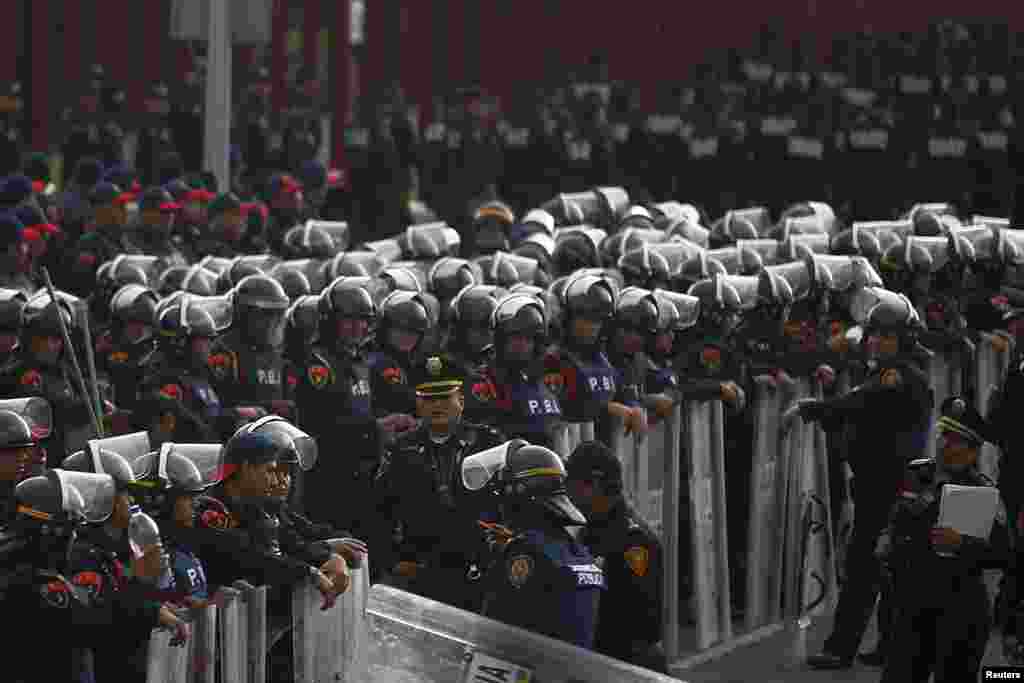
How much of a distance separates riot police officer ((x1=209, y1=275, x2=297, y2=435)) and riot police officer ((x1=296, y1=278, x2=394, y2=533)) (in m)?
0.17

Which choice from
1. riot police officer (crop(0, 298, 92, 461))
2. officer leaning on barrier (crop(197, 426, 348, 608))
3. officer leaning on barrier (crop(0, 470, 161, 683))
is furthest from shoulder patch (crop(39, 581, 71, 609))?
riot police officer (crop(0, 298, 92, 461))

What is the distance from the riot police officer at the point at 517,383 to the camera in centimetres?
1093

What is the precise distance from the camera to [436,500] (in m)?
9.40

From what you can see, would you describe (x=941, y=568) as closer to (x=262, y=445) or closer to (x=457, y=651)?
(x=457, y=651)

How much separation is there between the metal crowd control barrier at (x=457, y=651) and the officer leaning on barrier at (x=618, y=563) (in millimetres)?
881

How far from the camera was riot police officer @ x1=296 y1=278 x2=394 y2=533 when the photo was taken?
11.5 m

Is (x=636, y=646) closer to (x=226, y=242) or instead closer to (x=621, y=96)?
(x=226, y=242)

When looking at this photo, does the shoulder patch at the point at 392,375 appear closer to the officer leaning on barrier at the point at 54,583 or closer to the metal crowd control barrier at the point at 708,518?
the metal crowd control barrier at the point at 708,518

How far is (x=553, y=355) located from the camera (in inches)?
460

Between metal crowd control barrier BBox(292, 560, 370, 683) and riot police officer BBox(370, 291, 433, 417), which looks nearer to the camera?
metal crowd control barrier BBox(292, 560, 370, 683)

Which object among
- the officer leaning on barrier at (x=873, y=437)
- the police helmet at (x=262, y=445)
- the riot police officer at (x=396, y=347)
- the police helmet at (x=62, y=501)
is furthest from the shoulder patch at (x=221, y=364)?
the police helmet at (x=62, y=501)

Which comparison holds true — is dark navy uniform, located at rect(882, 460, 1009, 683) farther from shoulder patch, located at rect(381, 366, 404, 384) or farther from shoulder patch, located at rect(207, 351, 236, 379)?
shoulder patch, located at rect(207, 351, 236, 379)

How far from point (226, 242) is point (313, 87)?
2868 cm

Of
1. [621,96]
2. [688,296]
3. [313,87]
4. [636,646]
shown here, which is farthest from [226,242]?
[313,87]
